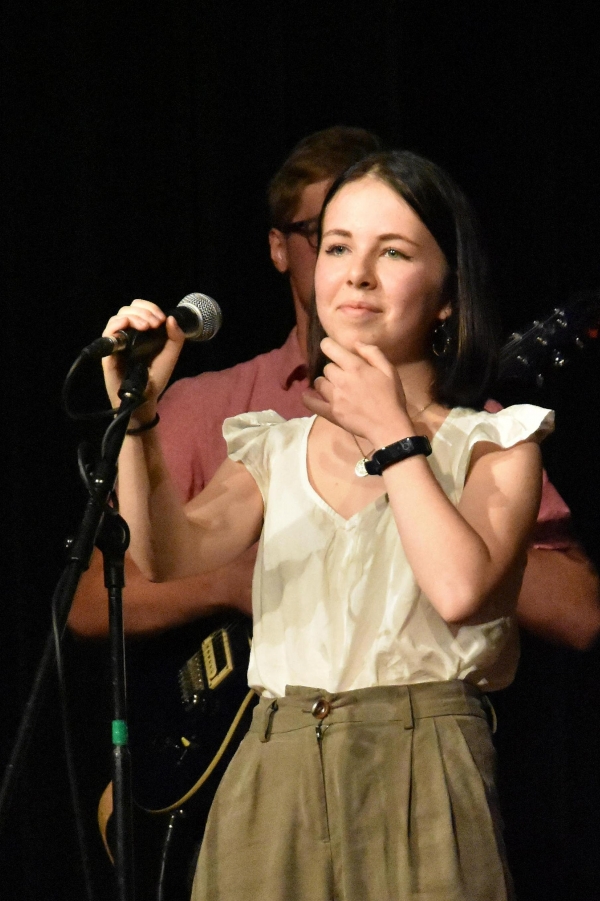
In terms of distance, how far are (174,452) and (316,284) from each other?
864 mm

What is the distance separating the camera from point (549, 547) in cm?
220

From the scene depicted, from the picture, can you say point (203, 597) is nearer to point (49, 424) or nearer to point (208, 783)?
point (208, 783)

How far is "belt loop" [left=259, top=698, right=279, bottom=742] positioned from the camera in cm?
144

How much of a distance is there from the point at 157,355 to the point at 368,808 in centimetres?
60

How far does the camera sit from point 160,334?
53.8 inches

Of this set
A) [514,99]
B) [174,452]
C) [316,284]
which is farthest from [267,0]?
[316,284]

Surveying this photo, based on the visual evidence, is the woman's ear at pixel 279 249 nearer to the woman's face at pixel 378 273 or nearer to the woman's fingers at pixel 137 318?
the woman's face at pixel 378 273

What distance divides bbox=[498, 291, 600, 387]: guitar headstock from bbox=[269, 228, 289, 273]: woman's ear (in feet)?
1.91

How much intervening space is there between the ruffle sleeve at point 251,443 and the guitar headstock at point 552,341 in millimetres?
544

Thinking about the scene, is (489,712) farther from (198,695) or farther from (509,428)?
(198,695)

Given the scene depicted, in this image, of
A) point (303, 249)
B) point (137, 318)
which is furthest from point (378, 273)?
point (303, 249)

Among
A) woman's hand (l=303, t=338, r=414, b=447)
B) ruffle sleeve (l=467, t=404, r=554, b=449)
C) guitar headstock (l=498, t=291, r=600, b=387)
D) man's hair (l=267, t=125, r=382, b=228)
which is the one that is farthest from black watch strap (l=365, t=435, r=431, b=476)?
man's hair (l=267, t=125, r=382, b=228)

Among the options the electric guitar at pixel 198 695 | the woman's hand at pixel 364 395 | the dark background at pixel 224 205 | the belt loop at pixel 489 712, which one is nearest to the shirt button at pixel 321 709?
the belt loop at pixel 489 712

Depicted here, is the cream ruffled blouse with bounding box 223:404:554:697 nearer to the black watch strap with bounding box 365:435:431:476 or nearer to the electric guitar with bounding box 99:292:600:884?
the black watch strap with bounding box 365:435:431:476
